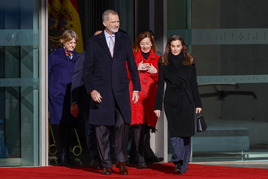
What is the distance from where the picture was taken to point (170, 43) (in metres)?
5.89

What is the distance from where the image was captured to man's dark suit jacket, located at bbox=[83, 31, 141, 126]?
5.57 meters

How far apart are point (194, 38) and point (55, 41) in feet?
7.25

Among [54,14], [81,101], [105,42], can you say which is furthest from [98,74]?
[54,14]

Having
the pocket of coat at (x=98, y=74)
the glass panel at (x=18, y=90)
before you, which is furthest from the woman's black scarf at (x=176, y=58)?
the glass panel at (x=18, y=90)

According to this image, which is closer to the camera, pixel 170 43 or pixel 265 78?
pixel 170 43

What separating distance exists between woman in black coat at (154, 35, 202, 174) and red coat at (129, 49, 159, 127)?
576 millimetres

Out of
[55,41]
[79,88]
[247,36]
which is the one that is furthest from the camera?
[55,41]

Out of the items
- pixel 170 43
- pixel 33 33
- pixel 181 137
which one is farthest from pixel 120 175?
pixel 33 33

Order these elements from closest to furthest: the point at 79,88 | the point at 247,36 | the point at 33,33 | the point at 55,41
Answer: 1. the point at 79,88
2. the point at 33,33
3. the point at 247,36
4. the point at 55,41

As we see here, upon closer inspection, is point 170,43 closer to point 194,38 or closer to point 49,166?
point 194,38

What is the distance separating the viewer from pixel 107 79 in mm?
5617

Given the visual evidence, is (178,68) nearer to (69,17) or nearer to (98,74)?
(98,74)

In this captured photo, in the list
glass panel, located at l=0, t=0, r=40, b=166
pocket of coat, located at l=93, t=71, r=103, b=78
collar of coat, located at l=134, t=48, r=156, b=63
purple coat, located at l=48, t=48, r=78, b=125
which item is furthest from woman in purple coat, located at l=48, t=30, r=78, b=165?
pocket of coat, located at l=93, t=71, r=103, b=78

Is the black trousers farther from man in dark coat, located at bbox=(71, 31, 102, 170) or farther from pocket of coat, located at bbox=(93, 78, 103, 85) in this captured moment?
man in dark coat, located at bbox=(71, 31, 102, 170)
